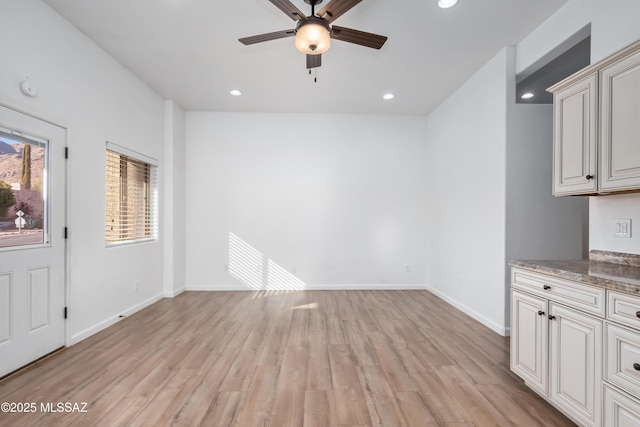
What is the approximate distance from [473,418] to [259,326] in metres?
2.32

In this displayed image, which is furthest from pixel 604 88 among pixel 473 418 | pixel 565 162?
pixel 473 418

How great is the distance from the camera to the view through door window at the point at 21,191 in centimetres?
238

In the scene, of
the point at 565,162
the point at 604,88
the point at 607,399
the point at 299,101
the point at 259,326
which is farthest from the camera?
the point at 299,101

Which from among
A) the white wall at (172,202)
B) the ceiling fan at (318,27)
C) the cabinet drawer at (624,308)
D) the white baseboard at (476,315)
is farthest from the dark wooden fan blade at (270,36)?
the white baseboard at (476,315)

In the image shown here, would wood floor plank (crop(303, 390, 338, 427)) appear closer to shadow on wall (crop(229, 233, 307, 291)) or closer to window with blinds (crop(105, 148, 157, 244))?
window with blinds (crop(105, 148, 157, 244))

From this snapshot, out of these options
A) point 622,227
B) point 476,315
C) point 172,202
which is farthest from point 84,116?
point 476,315

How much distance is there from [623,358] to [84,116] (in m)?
4.60

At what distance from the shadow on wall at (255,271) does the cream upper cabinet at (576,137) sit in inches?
158

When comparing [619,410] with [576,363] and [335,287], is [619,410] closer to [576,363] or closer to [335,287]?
[576,363]

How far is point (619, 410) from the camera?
4.96 feet

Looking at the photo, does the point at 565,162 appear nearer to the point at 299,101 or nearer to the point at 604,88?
the point at 604,88

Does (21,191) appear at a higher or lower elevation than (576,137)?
lower

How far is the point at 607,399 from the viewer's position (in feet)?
5.13

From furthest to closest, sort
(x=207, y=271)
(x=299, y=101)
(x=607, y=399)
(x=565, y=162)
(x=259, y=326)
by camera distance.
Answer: (x=207, y=271), (x=299, y=101), (x=259, y=326), (x=565, y=162), (x=607, y=399)
